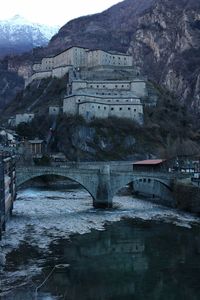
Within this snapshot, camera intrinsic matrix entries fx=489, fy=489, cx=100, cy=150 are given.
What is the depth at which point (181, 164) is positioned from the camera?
3752 inches

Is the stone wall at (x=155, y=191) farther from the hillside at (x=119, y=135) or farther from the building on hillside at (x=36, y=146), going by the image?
the building on hillside at (x=36, y=146)

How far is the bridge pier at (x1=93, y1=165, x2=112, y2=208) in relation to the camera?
6469cm

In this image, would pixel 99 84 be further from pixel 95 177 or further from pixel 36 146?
pixel 95 177

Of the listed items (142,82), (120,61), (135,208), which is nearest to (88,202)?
(135,208)

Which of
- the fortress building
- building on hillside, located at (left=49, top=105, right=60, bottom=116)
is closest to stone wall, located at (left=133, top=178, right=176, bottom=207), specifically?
the fortress building

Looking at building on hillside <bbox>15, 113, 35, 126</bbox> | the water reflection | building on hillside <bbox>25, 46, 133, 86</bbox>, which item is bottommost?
the water reflection

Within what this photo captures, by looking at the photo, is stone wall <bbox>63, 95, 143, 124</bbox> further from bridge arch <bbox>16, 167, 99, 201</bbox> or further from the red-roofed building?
bridge arch <bbox>16, 167, 99, 201</bbox>

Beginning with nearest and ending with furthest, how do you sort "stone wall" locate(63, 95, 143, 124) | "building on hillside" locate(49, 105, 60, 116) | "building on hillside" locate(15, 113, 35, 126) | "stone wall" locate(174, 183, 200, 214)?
1. "stone wall" locate(174, 183, 200, 214)
2. "stone wall" locate(63, 95, 143, 124)
3. "building on hillside" locate(49, 105, 60, 116)
4. "building on hillside" locate(15, 113, 35, 126)

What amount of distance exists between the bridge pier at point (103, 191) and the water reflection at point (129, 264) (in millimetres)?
13216

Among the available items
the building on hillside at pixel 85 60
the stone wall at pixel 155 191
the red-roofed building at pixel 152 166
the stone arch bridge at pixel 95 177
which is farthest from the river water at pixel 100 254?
the building on hillside at pixel 85 60

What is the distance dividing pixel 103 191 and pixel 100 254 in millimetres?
24583

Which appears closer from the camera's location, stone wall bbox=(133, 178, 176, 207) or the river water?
the river water

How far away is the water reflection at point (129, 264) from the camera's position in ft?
99.2

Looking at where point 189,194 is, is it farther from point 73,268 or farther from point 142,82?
point 142,82
